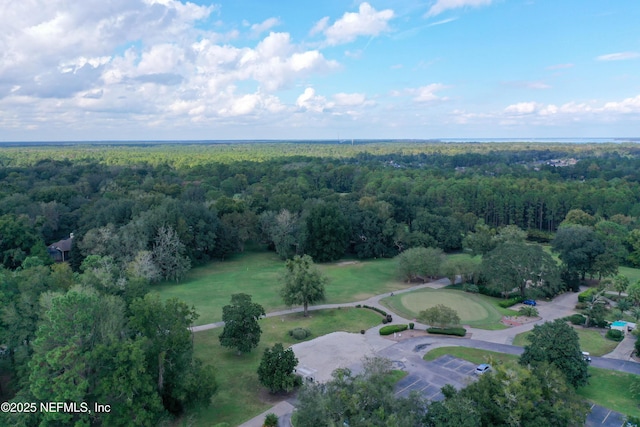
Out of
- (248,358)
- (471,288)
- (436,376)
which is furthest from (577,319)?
(248,358)

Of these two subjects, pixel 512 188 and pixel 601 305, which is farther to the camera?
pixel 512 188

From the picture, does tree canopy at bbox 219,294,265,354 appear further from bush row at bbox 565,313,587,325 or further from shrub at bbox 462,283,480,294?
bush row at bbox 565,313,587,325

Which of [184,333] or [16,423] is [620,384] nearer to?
[184,333]

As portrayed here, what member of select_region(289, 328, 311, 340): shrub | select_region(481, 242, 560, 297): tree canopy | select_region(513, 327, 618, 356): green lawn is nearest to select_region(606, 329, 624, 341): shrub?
select_region(513, 327, 618, 356): green lawn

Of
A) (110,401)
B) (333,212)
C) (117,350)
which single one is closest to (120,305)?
(117,350)

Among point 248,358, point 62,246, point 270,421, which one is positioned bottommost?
point 248,358

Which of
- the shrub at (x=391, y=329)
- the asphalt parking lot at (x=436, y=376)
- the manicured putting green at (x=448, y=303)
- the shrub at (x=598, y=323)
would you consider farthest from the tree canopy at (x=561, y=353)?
the shrub at (x=598, y=323)

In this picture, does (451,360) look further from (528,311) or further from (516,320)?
(528,311)
